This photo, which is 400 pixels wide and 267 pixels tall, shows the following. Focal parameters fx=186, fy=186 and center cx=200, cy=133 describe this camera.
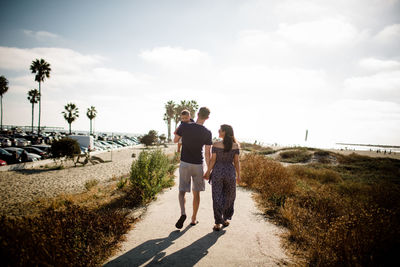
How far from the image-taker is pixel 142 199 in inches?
228

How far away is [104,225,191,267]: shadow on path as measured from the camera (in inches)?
114

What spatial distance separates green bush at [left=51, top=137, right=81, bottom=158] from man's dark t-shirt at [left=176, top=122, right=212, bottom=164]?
19009mm

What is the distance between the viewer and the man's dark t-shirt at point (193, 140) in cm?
389

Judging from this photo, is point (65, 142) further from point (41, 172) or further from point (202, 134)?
point (202, 134)

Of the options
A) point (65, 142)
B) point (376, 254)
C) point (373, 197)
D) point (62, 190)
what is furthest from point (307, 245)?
point (65, 142)

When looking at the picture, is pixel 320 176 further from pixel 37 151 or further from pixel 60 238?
pixel 37 151

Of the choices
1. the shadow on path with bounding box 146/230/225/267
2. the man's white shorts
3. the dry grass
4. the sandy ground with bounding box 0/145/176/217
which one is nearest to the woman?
the man's white shorts

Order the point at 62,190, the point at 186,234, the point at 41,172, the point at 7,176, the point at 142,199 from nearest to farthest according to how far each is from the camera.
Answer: the point at 186,234, the point at 142,199, the point at 62,190, the point at 7,176, the point at 41,172

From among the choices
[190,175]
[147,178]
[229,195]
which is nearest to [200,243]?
[229,195]

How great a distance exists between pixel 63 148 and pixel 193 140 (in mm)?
19355

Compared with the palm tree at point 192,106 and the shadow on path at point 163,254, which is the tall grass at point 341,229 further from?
the palm tree at point 192,106

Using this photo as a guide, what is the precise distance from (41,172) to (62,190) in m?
7.04

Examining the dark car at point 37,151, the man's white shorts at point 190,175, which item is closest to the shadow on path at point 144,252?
the man's white shorts at point 190,175

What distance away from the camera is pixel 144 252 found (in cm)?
318
